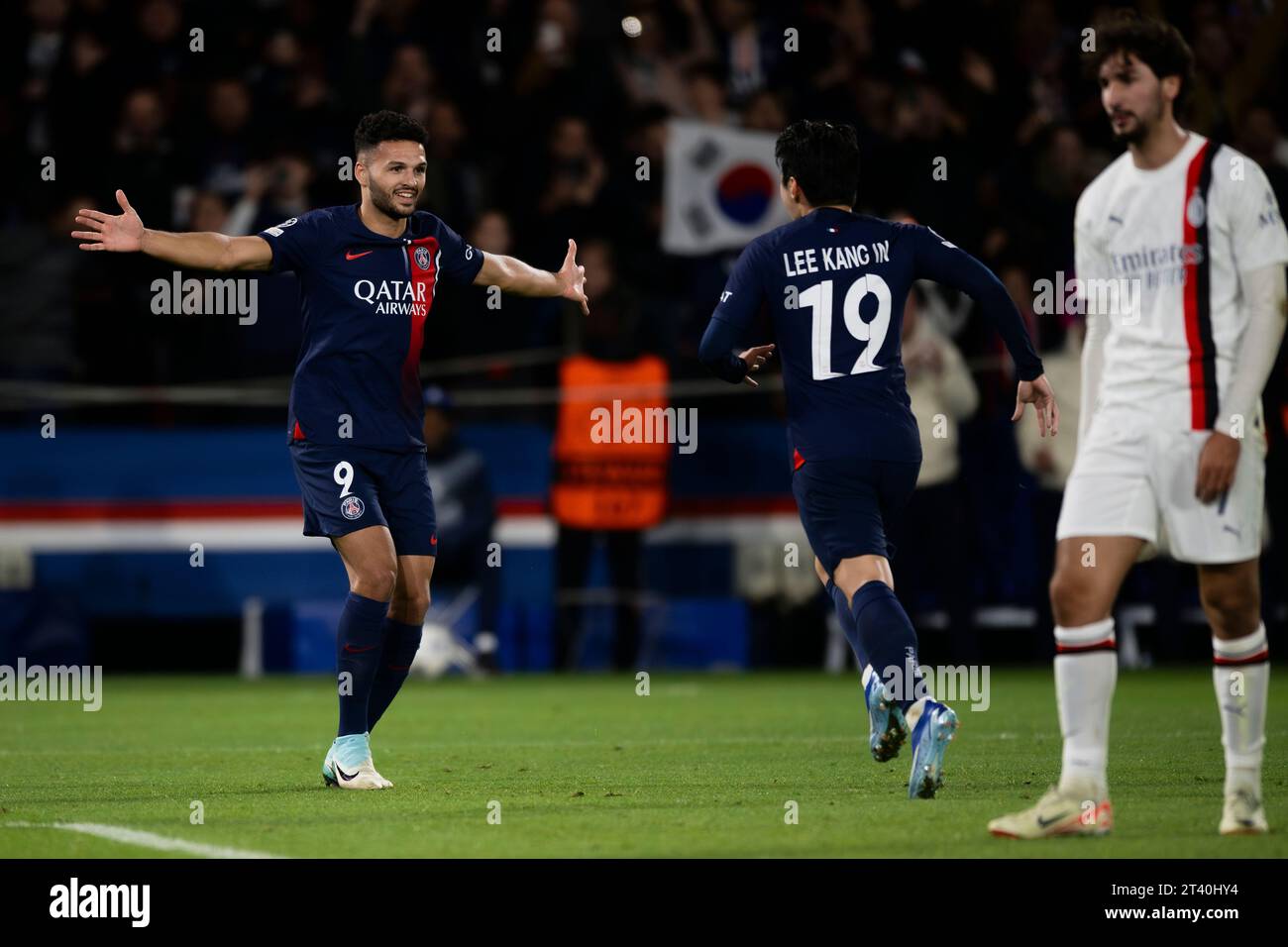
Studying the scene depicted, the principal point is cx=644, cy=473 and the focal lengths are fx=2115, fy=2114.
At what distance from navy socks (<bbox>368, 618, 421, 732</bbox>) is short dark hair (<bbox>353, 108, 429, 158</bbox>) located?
71.6 inches

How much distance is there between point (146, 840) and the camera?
6.23m

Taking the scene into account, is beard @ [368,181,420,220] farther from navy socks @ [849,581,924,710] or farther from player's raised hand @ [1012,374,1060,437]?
player's raised hand @ [1012,374,1060,437]

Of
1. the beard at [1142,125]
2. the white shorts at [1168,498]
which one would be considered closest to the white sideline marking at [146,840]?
the white shorts at [1168,498]

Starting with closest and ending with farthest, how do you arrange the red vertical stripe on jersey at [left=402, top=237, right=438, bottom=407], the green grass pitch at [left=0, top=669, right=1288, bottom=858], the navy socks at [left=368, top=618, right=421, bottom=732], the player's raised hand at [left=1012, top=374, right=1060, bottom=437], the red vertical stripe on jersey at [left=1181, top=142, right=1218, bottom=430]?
the red vertical stripe on jersey at [left=1181, top=142, right=1218, bottom=430], the green grass pitch at [left=0, top=669, right=1288, bottom=858], the player's raised hand at [left=1012, top=374, right=1060, bottom=437], the red vertical stripe on jersey at [left=402, top=237, right=438, bottom=407], the navy socks at [left=368, top=618, right=421, bottom=732]

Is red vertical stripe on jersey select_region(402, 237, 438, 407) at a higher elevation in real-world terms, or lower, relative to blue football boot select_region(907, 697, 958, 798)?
higher

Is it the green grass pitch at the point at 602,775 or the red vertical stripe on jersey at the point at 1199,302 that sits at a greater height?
the red vertical stripe on jersey at the point at 1199,302

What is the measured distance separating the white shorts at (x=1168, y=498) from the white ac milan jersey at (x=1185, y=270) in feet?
0.26

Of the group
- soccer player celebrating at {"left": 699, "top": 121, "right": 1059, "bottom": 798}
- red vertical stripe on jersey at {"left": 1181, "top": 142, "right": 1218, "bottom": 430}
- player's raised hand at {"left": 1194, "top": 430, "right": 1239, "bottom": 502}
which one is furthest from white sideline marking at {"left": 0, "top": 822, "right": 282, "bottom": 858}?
red vertical stripe on jersey at {"left": 1181, "top": 142, "right": 1218, "bottom": 430}

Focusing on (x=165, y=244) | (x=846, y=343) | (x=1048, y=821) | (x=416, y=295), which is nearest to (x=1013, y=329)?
(x=846, y=343)

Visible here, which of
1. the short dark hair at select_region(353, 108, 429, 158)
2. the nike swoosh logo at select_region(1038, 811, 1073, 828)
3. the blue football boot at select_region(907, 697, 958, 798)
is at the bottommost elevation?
the nike swoosh logo at select_region(1038, 811, 1073, 828)

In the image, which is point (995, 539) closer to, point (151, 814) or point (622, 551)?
point (622, 551)

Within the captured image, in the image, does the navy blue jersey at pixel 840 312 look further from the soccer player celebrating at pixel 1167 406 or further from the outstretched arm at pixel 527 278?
the soccer player celebrating at pixel 1167 406

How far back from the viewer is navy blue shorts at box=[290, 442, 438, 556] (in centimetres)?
771

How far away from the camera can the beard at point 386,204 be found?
25.5 feet
